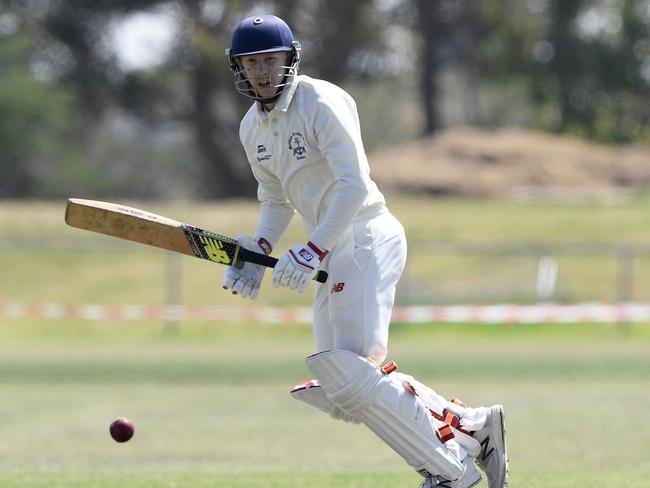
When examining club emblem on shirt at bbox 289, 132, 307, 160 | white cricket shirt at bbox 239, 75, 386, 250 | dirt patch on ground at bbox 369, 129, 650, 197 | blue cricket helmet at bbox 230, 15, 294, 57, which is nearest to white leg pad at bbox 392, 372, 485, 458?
white cricket shirt at bbox 239, 75, 386, 250

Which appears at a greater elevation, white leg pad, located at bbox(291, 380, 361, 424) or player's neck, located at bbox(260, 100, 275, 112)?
player's neck, located at bbox(260, 100, 275, 112)

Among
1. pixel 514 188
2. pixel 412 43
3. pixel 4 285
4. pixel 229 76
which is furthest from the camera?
pixel 412 43

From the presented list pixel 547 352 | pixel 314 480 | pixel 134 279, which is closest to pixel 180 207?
pixel 134 279

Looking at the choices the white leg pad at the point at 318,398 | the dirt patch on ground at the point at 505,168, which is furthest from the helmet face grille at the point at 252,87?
the dirt patch on ground at the point at 505,168

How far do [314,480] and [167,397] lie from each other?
5.68 meters

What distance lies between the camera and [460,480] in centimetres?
554

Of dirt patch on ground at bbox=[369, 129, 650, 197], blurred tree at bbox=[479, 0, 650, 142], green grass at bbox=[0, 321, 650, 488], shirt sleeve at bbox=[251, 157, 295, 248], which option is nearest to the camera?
shirt sleeve at bbox=[251, 157, 295, 248]

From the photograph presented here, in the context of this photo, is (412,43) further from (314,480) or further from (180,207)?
(314,480)

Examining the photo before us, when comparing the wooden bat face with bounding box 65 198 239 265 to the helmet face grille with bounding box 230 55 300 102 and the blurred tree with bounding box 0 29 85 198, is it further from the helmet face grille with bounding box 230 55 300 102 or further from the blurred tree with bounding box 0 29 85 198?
the blurred tree with bounding box 0 29 85 198

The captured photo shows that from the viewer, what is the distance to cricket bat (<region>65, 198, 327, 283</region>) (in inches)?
223

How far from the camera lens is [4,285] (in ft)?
75.7

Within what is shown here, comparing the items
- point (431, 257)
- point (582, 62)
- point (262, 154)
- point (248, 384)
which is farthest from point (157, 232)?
point (582, 62)

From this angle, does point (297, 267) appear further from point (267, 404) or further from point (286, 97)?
point (267, 404)

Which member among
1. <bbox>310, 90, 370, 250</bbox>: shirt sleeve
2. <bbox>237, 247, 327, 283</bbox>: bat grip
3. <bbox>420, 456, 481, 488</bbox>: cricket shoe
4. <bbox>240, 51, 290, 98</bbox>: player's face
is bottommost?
<bbox>420, 456, 481, 488</bbox>: cricket shoe
